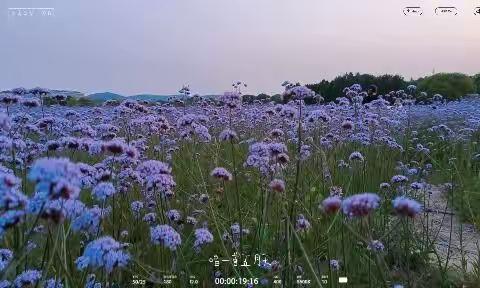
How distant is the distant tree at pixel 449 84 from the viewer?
31031mm

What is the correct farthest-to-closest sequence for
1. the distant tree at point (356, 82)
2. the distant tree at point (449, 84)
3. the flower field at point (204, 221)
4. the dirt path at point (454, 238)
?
the distant tree at point (449, 84)
the distant tree at point (356, 82)
the dirt path at point (454, 238)
the flower field at point (204, 221)

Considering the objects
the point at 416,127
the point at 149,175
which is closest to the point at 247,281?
the point at 149,175

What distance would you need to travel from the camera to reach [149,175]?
2.99 m

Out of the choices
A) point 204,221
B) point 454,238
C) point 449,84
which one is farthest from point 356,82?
point 204,221

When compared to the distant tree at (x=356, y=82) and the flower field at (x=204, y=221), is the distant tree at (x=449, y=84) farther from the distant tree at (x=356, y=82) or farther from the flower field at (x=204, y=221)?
the flower field at (x=204, y=221)

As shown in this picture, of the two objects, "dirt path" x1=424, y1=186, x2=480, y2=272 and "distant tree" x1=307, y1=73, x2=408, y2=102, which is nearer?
"dirt path" x1=424, y1=186, x2=480, y2=272

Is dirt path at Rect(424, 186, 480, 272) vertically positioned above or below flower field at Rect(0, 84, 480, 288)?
below

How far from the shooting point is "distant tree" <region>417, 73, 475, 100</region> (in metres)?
31.0

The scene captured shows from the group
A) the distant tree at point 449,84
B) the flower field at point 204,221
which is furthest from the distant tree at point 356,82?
the flower field at point 204,221

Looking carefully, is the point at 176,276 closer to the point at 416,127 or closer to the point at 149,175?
the point at 149,175

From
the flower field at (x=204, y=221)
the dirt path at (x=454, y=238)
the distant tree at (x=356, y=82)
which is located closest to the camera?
the flower field at (x=204, y=221)

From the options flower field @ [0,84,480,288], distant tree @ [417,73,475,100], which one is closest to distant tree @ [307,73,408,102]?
distant tree @ [417,73,475,100]

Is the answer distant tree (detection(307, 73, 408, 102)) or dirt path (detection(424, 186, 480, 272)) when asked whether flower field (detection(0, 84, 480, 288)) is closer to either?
dirt path (detection(424, 186, 480, 272))

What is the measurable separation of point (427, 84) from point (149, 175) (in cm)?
3152
